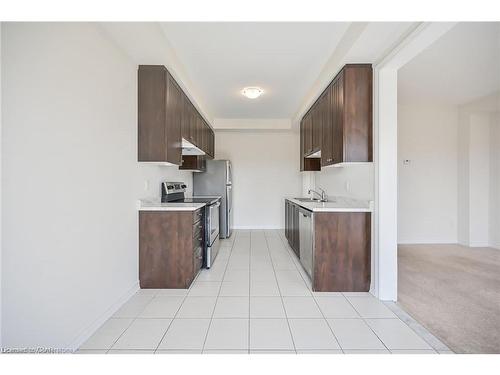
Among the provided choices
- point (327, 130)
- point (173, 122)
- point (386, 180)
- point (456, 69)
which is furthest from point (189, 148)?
point (456, 69)

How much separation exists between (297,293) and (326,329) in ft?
2.23

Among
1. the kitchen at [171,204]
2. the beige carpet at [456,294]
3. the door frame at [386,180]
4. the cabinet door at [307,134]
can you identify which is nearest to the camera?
the kitchen at [171,204]

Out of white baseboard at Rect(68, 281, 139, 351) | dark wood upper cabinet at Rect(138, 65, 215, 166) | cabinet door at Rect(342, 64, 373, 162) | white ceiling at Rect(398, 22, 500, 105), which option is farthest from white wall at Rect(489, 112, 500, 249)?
white baseboard at Rect(68, 281, 139, 351)

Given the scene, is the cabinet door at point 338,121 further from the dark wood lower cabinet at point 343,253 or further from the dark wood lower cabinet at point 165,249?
the dark wood lower cabinet at point 165,249

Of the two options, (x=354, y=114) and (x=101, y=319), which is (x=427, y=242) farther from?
(x=101, y=319)

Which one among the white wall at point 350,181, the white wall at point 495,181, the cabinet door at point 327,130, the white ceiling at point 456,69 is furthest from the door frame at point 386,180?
the white wall at point 495,181

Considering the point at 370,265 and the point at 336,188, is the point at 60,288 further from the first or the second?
the point at 336,188

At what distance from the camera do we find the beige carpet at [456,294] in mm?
1895

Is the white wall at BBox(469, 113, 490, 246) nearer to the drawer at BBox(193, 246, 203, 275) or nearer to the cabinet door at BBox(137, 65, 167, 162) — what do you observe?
the drawer at BBox(193, 246, 203, 275)

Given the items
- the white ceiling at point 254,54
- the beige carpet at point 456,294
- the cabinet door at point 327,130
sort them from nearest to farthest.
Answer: the beige carpet at point 456,294 → the white ceiling at point 254,54 → the cabinet door at point 327,130

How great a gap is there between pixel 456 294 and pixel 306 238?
1578mm

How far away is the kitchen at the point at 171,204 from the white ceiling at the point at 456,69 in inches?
33.7
